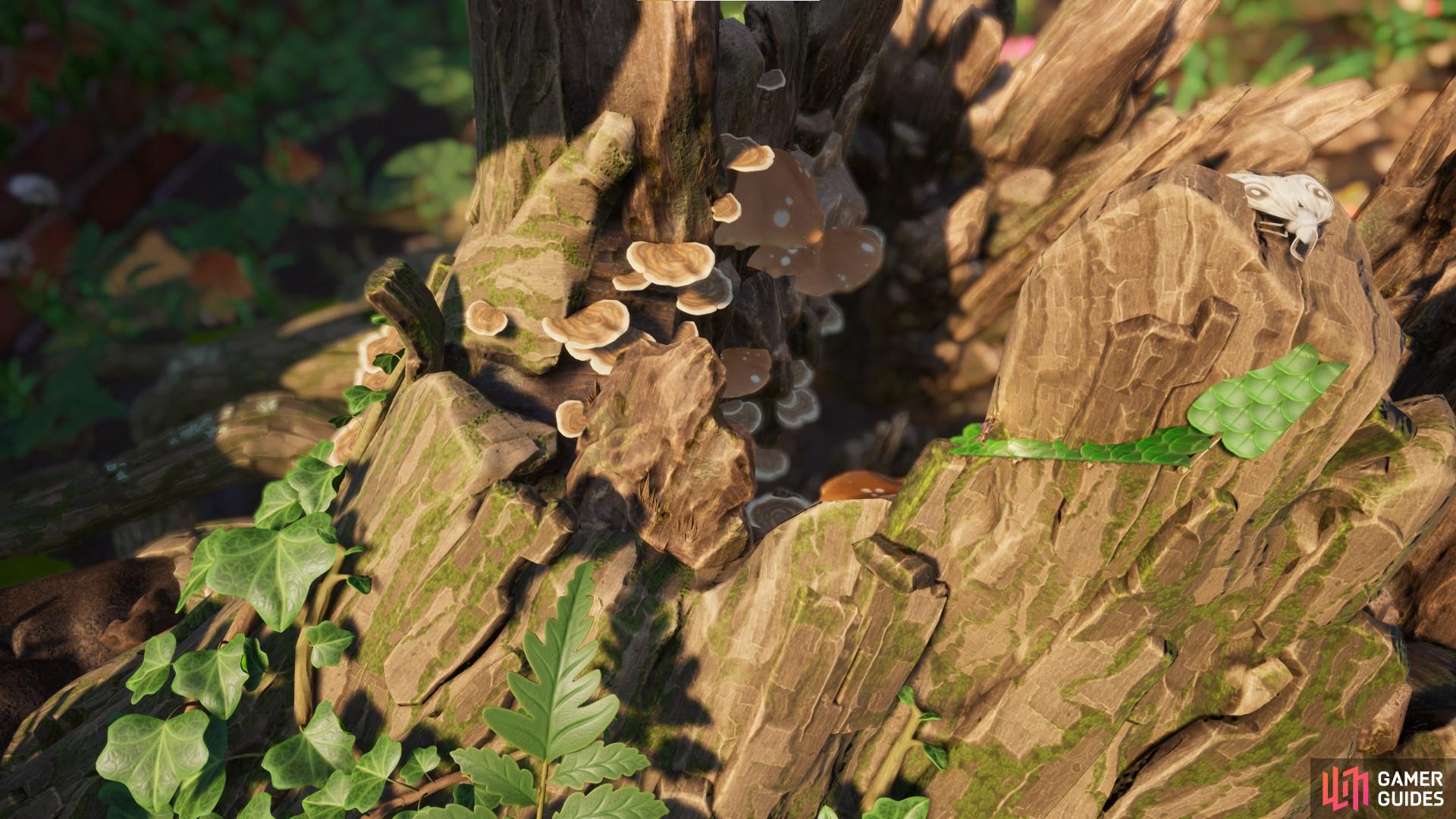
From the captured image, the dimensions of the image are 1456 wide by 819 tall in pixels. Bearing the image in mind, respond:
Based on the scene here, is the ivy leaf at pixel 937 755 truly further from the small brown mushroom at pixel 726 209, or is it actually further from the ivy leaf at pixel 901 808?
the small brown mushroom at pixel 726 209

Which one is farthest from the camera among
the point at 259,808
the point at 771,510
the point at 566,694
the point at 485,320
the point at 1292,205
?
the point at 771,510

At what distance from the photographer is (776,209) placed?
145 inches

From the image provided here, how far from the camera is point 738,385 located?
A: 372cm

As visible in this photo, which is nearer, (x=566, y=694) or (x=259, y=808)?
(x=566, y=694)

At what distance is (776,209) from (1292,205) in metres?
2.14

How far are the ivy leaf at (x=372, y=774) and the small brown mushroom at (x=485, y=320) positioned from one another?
1456mm

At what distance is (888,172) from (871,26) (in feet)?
4.83

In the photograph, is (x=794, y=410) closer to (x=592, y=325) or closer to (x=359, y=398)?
(x=592, y=325)

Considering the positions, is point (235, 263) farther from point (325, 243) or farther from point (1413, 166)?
point (1413, 166)

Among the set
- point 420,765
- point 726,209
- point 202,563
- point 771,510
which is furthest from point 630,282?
point 420,765

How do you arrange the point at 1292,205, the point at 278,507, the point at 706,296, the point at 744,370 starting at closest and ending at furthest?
the point at 1292,205 < the point at 278,507 < the point at 706,296 < the point at 744,370

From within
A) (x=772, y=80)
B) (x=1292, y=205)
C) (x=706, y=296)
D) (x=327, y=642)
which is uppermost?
(x=1292, y=205)

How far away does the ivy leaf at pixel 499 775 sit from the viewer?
212cm

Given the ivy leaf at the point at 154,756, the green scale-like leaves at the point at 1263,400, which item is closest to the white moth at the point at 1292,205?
the green scale-like leaves at the point at 1263,400
